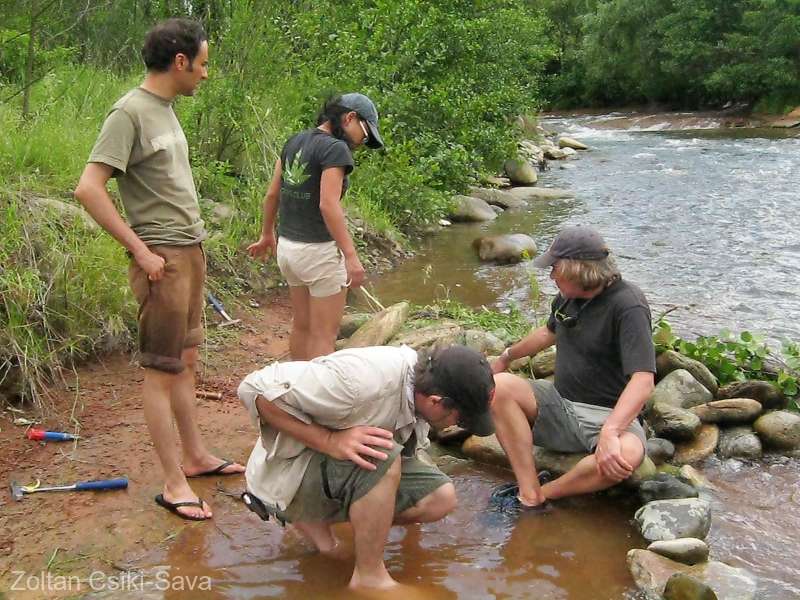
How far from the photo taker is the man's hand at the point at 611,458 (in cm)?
340

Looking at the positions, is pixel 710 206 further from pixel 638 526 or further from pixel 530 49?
pixel 638 526

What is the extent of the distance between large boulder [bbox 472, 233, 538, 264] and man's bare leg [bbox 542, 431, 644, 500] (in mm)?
5007

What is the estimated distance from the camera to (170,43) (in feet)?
10.3

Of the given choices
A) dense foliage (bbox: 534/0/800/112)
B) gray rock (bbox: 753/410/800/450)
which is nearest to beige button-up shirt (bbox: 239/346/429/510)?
gray rock (bbox: 753/410/800/450)

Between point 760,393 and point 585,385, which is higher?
point 585,385

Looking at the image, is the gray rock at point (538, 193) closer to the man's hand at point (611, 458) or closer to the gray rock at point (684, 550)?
the man's hand at point (611, 458)

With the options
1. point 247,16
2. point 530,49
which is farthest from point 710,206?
point 247,16

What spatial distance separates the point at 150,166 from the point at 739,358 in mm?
3708

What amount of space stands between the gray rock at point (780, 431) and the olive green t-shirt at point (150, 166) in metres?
3.05

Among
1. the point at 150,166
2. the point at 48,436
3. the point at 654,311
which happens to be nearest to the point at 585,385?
the point at 150,166

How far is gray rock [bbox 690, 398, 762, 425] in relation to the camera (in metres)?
4.53

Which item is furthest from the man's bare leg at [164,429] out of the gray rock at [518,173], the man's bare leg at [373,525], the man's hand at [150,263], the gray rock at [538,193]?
the gray rock at [518,173]

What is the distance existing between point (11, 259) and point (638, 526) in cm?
334

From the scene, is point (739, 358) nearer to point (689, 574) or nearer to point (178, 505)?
point (689, 574)
